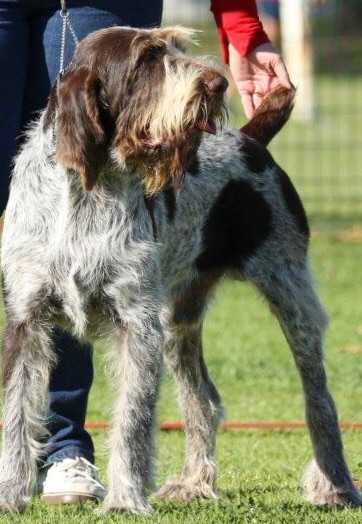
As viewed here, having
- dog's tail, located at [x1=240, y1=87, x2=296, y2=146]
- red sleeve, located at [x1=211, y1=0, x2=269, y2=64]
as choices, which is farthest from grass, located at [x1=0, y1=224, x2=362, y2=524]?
red sleeve, located at [x1=211, y1=0, x2=269, y2=64]

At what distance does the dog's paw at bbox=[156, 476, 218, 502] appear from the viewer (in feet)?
17.8

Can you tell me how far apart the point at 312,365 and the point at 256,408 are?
1857mm

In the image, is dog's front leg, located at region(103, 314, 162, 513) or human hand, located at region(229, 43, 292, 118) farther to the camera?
human hand, located at region(229, 43, 292, 118)

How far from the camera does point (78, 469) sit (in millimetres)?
5371

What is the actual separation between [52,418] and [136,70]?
5.10ft

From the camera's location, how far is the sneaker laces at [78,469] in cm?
534

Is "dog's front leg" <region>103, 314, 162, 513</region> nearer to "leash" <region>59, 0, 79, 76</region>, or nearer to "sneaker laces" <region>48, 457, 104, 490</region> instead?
"sneaker laces" <region>48, 457, 104, 490</region>

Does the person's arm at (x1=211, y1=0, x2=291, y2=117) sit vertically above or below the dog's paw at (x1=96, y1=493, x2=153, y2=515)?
above

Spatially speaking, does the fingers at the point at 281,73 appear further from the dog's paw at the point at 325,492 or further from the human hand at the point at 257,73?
the dog's paw at the point at 325,492

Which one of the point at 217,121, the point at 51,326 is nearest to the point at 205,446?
the point at 51,326

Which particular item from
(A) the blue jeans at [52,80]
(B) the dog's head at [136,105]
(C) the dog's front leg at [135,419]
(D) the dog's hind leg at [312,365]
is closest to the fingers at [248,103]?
(A) the blue jeans at [52,80]

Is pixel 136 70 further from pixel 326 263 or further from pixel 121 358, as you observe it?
pixel 326 263

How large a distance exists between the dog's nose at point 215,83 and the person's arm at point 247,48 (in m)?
1.12

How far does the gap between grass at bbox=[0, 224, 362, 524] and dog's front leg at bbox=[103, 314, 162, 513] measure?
92 mm
